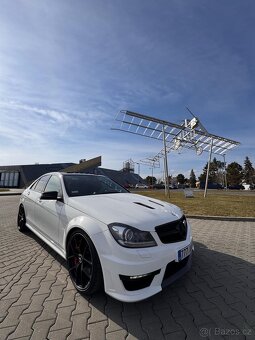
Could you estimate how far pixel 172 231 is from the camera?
3449mm

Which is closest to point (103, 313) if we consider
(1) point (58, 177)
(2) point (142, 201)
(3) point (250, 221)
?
(2) point (142, 201)

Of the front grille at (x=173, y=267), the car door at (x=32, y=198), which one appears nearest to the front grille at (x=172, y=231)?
the front grille at (x=173, y=267)

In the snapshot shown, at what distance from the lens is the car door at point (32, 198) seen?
5664 millimetres

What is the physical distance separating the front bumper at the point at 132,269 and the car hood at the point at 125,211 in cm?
22

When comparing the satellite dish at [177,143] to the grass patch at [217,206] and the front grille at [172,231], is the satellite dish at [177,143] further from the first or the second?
the front grille at [172,231]

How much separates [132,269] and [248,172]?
103 m

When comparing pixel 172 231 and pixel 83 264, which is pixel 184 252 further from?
pixel 83 264

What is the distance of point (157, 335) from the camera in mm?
2656

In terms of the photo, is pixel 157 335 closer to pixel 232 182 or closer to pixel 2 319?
pixel 2 319

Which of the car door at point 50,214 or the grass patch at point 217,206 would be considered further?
the grass patch at point 217,206

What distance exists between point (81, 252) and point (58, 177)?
1.90m

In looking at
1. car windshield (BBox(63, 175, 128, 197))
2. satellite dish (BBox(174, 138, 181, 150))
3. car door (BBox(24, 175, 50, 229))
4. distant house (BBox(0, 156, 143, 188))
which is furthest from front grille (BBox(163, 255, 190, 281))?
distant house (BBox(0, 156, 143, 188))

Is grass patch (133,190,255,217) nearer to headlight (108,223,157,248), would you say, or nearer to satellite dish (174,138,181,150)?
headlight (108,223,157,248)

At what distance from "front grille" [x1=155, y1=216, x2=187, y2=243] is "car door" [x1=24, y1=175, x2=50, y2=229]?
314 centimetres
